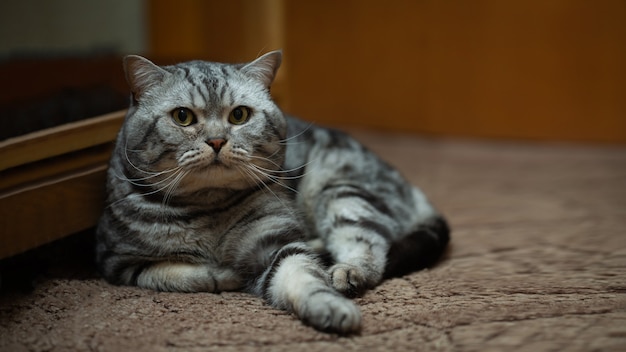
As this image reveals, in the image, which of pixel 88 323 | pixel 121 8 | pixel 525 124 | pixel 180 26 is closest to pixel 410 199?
pixel 88 323

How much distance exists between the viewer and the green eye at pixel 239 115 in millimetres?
1569

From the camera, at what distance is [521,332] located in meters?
1.34

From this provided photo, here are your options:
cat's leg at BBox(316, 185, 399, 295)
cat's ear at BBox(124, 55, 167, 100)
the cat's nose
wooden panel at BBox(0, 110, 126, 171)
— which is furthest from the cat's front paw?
wooden panel at BBox(0, 110, 126, 171)

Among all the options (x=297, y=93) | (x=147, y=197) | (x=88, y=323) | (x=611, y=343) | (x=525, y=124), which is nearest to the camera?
(x=611, y=343)

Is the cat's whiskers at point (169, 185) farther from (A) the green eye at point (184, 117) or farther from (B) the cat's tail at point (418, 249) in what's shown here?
(B) the cat's tail at point (418, 249)

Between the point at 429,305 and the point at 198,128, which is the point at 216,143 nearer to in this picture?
the point at 198,128

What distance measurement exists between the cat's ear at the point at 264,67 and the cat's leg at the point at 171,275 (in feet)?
1.56

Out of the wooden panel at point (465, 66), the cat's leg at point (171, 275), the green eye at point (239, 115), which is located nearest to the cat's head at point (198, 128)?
the green eye at point (239, 115)

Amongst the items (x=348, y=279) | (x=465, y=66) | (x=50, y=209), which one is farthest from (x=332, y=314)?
(x=465, y=66)

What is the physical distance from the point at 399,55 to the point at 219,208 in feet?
8.23

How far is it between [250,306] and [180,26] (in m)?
2.63

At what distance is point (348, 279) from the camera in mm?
1562

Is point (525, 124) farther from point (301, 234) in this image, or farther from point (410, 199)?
point (301, 234)

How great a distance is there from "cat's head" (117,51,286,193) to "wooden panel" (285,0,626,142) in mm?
2282
